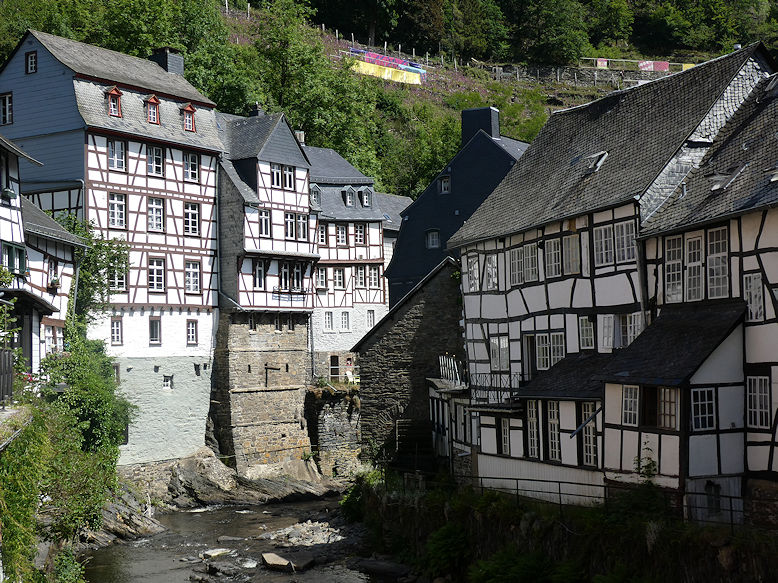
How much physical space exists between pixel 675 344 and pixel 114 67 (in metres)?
29.5

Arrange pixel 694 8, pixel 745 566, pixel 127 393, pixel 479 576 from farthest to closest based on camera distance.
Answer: pixel 694 8, pixel 127 393, pixel 479 576, pixel 745 566

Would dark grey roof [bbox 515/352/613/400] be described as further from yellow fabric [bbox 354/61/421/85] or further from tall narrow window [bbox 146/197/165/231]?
yellow fabric [bbox 354/61/421/85]

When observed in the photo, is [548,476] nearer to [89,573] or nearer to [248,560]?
[248,560]

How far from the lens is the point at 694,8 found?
110875mm

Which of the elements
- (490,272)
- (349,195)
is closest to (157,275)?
(349,195)

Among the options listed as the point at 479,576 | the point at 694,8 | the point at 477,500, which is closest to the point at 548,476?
the point at 477,500

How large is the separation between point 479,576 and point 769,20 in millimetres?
103297

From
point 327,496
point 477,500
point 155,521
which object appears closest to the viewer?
point 477,500

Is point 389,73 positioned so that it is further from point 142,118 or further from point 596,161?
point 596,161

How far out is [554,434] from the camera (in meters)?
26.7

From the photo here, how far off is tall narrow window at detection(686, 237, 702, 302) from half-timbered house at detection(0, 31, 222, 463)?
80.9 ft

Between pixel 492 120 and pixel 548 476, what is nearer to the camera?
pixel 548 476

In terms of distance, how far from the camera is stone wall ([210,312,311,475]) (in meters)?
44.9

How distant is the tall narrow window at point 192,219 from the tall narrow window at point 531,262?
19.2 meters
